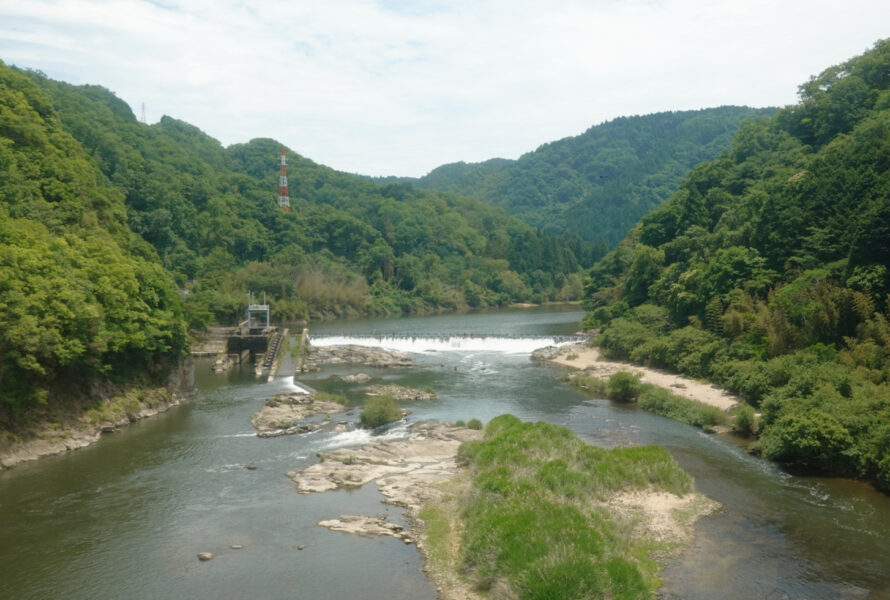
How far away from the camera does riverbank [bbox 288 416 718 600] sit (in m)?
13.6

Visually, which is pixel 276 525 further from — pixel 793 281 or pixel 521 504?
pixel 793 281

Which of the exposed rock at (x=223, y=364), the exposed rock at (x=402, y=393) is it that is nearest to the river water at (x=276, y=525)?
the exposed rock at (x=402, y=393)

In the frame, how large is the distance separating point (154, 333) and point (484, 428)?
15261mm

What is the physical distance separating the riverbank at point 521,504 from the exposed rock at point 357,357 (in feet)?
72.4

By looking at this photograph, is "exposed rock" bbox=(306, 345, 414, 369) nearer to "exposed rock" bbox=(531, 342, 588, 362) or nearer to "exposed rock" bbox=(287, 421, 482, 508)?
"exposed rock" bbox=(531, 342, 588, 362)

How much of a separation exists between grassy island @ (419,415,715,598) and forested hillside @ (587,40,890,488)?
6.20 m

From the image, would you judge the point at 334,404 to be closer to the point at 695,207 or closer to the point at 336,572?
the point at 336,572

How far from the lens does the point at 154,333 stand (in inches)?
1168

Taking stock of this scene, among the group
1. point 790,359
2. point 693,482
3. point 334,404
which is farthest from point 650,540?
point 334,404

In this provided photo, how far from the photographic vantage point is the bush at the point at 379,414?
28312mm

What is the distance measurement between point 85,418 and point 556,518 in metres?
19.8

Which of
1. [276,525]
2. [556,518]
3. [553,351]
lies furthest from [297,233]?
[556,518]

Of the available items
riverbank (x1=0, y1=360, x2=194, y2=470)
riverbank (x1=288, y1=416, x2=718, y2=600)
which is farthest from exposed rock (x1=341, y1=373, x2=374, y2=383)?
riverbank (x1=288, y1=416, x2=718, y2=600)

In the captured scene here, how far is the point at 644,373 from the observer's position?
39.1 meters
